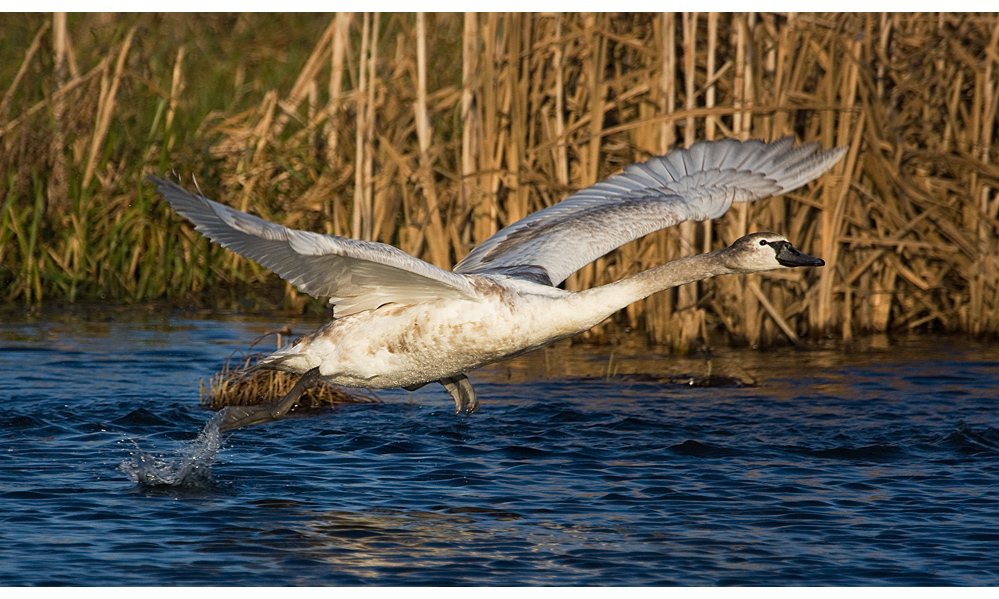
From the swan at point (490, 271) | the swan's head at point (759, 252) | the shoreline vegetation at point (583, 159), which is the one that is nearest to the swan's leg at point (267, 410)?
the swan at point (490, 271)

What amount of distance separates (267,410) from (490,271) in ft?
5.27

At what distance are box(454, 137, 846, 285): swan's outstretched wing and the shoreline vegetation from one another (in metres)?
1.87

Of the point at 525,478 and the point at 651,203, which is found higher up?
the point at 651,203

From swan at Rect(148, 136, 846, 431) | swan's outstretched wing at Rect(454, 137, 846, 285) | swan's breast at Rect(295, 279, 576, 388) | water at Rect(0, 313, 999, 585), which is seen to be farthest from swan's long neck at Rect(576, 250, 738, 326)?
water at Rect(0, 313, 999, 585)

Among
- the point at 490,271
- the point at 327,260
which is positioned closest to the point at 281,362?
the point at 327,260

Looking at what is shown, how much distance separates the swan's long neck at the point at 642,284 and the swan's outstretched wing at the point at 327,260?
2.19ft

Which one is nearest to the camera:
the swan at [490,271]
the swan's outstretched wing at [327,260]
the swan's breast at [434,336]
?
the swan's outstretched wing at [327,260]

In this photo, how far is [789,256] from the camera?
691 cm

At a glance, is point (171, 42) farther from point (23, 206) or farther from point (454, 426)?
point (454, 426)

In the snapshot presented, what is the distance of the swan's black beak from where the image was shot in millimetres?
6848

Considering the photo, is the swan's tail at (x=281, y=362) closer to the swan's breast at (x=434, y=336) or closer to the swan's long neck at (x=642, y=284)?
the swan's breast at (x=434, y=336)

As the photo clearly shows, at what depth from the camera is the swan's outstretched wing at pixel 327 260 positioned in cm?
581

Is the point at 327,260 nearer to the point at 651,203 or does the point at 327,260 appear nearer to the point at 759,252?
the point at 759,252

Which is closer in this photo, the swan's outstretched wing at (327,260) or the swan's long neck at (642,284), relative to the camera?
the swan's outstretched wing at (327,260)
